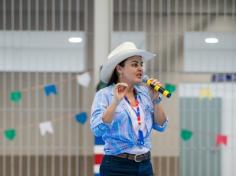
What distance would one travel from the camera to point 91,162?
585 centimetres

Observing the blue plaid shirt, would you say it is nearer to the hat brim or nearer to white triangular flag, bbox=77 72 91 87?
the hat brim

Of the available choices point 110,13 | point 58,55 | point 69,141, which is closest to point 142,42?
point 110,13

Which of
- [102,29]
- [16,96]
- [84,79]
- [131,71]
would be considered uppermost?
[102,29]

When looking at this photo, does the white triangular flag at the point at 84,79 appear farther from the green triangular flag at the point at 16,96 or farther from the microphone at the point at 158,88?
the microphone at the point at 158,88

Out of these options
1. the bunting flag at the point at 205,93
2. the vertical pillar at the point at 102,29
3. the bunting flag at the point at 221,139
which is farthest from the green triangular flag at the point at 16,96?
the bunting flag at the point at 221,139

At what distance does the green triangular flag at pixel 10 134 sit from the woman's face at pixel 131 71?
116 inches

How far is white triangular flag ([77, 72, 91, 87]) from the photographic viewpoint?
5.79 m

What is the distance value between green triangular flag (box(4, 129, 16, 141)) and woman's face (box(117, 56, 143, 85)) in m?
2.95

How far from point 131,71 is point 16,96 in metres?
3.00

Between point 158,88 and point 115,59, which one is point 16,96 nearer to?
point 115,59

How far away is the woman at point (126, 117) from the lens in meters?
2.99

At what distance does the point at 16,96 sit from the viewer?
5.83 m

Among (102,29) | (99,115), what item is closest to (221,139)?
(102,29)

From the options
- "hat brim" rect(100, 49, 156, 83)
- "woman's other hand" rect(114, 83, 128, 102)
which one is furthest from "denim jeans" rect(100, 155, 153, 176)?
"hat brim" rect(100, 49, 156, 83)
